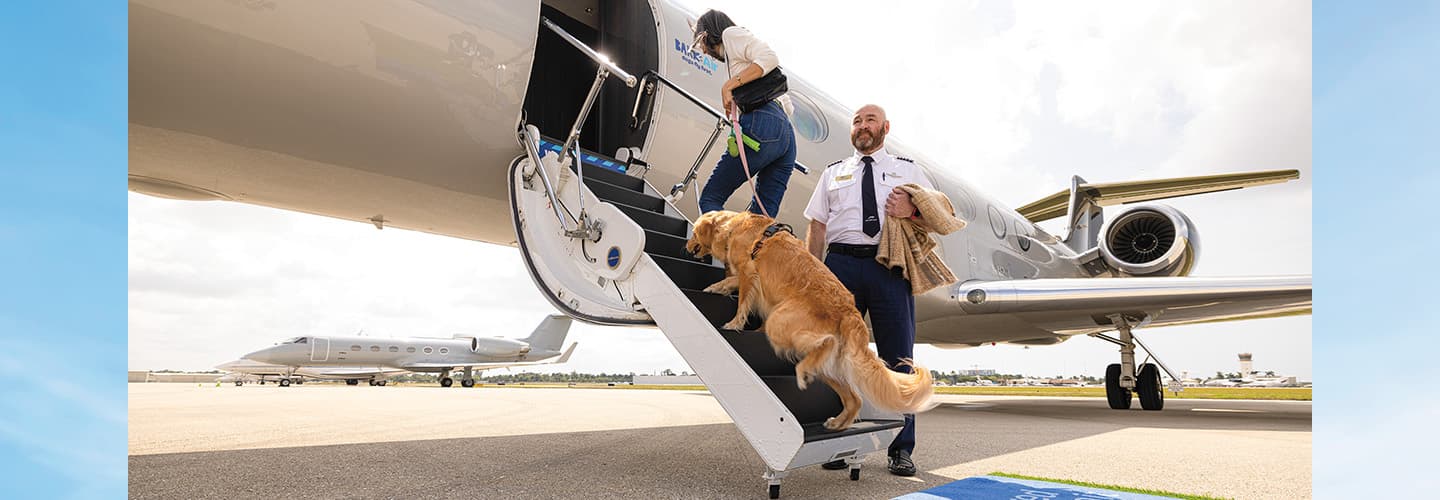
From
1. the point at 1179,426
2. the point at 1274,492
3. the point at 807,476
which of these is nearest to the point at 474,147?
the point at 807,476

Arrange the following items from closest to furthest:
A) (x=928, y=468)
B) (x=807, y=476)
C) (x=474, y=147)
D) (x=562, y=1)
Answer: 1. (x=807, y=476)
2. (x=928, y=468)
3. (x=474, y=147)
4. (x=562, y=1)

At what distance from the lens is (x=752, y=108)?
3.58 meters

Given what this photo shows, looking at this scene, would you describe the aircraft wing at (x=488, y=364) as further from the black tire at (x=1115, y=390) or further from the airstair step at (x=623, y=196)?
the airstair step at (x=623, y=196)

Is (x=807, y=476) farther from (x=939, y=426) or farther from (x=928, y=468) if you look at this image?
(x=939, y=426)

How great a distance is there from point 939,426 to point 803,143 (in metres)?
2.89

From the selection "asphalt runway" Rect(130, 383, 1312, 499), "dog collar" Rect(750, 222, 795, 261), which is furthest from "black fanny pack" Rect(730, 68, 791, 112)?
"asphalt runway" Rect(130, 383, 1312, 499)

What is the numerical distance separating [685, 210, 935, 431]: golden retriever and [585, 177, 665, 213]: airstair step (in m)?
1.08

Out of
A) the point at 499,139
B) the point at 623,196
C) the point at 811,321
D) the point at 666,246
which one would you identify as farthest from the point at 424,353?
the point at 811,321

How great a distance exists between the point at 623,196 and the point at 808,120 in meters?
2.83

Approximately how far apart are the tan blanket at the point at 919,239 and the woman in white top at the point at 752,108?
0.67m

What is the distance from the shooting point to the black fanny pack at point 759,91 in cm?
350

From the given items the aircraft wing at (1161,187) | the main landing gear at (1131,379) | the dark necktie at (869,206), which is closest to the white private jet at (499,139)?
the dark necktie at (869,206)

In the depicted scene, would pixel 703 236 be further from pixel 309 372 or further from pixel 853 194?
pixel 309 372

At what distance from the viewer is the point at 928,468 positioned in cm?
350
